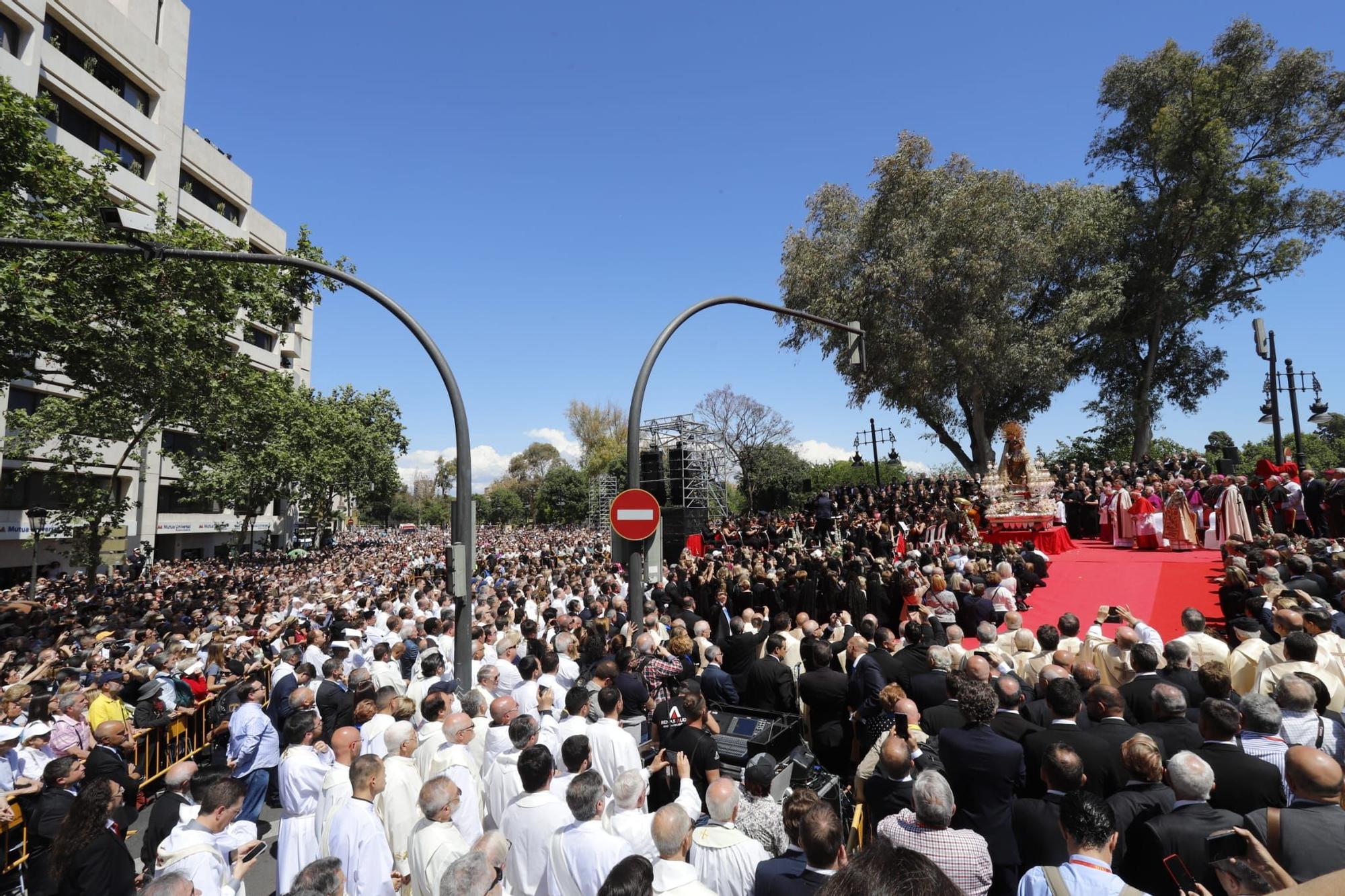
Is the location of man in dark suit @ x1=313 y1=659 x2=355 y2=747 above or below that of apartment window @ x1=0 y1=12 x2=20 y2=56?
below

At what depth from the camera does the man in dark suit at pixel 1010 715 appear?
182 inches

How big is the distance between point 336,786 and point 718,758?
2.63 metres

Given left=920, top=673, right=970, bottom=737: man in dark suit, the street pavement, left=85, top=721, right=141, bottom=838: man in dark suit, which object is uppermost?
left=920, top=673, right=970, bottom=737: man in dark suit

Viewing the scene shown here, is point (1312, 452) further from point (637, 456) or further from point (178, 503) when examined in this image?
point (178, 503)

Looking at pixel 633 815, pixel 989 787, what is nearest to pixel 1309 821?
pixel 989 787

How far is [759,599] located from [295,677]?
6904 millimetres

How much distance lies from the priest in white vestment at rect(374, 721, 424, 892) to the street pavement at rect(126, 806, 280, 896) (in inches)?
48.9

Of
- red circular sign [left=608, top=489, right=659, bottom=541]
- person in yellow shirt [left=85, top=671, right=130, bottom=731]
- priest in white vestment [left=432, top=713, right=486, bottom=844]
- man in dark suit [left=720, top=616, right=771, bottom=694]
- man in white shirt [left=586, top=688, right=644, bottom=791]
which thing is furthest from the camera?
red circular sign [left=608, top=489, right=659, bottom=541]

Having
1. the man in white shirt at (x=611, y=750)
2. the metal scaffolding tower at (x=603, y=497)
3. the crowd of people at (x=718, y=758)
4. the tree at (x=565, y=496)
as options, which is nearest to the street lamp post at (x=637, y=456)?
the crowd of people at (x=718, y=758)

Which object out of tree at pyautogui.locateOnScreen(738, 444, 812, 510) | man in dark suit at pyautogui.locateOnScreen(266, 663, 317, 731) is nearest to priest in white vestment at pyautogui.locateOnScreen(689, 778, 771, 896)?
man in dark suit at pyautogui.locateOnScreen(266, 663, 317, 731)

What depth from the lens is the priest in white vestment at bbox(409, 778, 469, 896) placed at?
3.87 meters

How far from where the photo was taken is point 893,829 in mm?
3570

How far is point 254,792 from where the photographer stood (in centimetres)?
652

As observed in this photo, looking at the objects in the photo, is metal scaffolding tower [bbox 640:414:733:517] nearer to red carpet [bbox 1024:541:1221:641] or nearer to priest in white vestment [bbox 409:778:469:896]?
red carpet [bbox 1024:541:1221:641]
